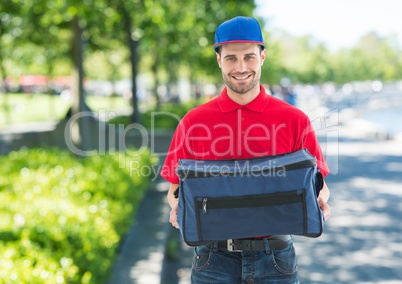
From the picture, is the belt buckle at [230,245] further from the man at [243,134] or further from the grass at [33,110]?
the grass at [33,110]

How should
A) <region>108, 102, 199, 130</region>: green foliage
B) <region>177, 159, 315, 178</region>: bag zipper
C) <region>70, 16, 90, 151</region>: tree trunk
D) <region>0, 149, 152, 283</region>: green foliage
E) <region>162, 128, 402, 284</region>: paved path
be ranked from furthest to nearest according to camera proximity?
<region>108, 102, 199, 130</region>: green foliage → <region>70, 16, 90, 151</region>: tree trunk → <region>162, 128, 402, 284</region>: paved path → <region>0, 149, 152, 283</region>: green foliage → <region>177, 159, 315, 178</region>: bag zipper

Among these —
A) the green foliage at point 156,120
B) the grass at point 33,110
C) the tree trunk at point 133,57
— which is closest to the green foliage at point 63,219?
the tree trunk at point 133,57

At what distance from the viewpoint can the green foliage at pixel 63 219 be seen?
423 cm

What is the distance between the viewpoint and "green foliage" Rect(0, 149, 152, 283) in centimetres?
423

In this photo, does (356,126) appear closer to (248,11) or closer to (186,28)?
(186,28)

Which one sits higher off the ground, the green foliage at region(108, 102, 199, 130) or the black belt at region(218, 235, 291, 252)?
the green foliage at region(108, 102, 199, 130)

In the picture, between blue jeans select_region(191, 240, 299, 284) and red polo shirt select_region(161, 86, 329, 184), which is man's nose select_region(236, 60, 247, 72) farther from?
blue jeans select_region(191, 240, 299, 284)

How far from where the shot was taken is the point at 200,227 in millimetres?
2473

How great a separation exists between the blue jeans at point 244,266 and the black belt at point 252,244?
0.03 m

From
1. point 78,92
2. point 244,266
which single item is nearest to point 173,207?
point 244,266

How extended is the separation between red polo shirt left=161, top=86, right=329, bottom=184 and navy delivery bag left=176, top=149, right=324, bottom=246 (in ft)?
0.80

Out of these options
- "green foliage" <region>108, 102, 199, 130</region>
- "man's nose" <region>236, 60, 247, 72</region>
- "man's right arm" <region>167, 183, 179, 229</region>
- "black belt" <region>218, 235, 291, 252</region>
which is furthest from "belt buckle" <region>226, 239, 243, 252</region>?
"green foliage" <region>108, 102, 199, 130</region>

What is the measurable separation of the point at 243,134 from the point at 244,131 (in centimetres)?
2

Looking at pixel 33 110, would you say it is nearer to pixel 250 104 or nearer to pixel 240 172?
pixel 250 104
